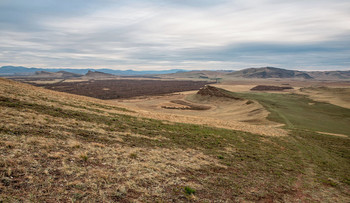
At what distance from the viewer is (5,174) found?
24.3 feet

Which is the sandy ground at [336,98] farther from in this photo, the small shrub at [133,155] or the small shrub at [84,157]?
the small shrub at [84,157]

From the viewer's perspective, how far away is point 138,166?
36.1 feet

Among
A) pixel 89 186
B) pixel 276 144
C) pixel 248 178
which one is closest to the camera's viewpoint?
pixel 89 186

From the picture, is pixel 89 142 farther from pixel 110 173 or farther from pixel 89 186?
pixel 89 186

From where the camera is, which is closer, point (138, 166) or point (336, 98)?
point (138, 166)

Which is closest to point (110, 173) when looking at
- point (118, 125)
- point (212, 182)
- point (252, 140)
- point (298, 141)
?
point (212, 182)

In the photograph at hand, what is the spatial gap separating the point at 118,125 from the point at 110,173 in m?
10.4

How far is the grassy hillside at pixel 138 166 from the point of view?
25.9 ft

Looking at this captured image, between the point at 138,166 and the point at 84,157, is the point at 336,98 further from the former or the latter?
→ the point at 84,157

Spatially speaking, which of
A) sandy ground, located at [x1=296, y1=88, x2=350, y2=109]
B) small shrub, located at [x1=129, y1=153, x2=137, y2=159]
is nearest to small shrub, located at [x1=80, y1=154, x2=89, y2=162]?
small shrub, located at [x1=129, y1=153, x2=137, y2=159]

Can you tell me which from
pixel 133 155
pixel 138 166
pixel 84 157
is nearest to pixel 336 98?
pixel 133 155

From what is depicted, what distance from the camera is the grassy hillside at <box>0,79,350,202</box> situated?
7.90 meters

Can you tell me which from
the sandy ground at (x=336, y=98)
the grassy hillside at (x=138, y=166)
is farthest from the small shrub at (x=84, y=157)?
the sandy ground at (x=336, y=98)

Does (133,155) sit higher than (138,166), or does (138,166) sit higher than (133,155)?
(133,155)
